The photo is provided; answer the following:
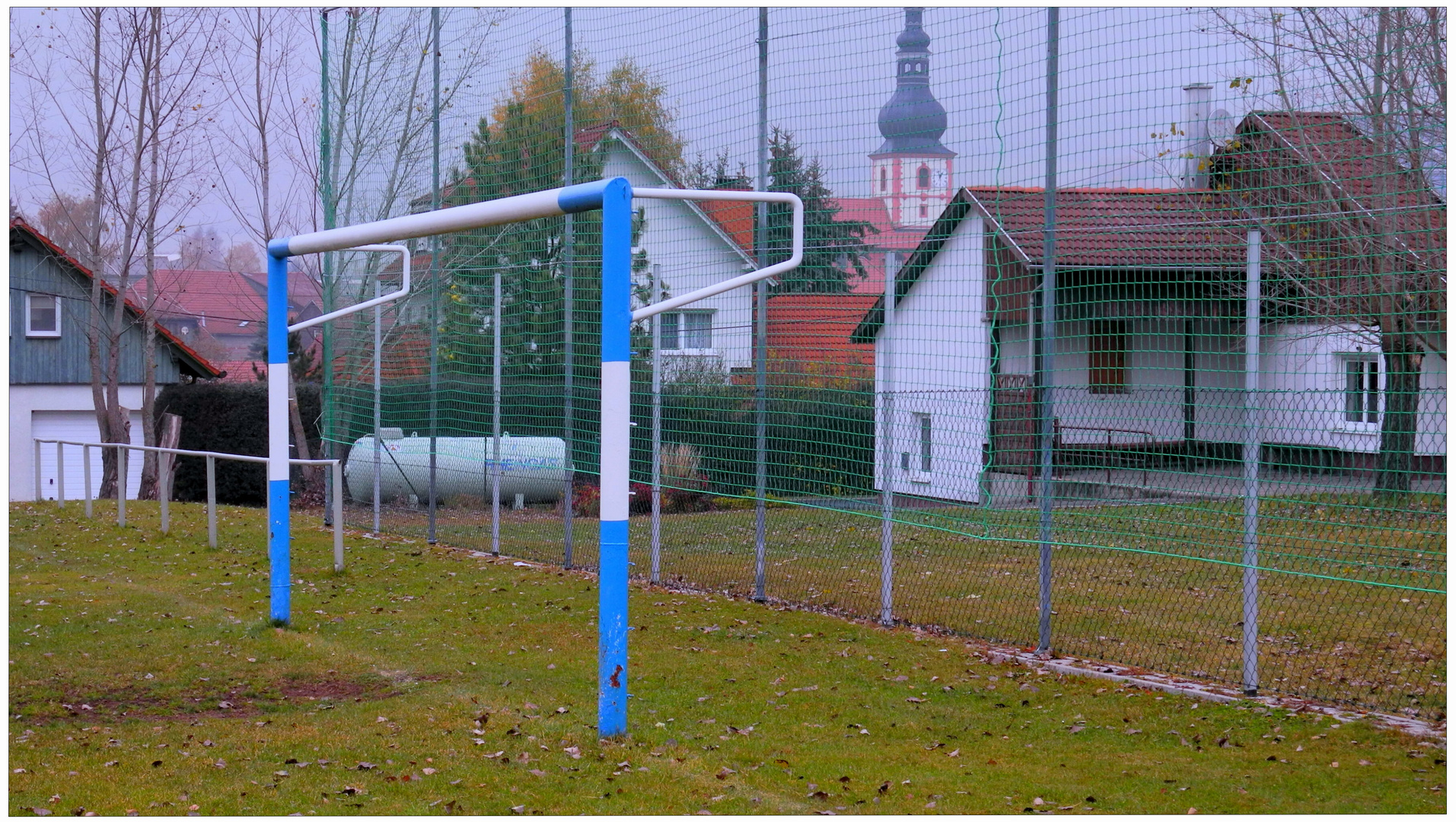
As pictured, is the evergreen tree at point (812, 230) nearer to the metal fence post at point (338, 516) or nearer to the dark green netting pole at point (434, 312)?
the metal fence post at point (338, 516)

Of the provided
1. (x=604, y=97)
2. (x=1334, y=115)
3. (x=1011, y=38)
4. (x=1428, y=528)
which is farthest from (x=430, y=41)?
(x=1428, y=528)

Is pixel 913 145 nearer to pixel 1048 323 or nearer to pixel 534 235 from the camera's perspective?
pixel 1048 323

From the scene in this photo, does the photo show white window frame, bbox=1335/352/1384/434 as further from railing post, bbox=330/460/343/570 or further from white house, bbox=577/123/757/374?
railing post, bbox=330/460/343/570

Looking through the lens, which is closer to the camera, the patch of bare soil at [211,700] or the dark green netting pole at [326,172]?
the patch of bare soil at [211,700]

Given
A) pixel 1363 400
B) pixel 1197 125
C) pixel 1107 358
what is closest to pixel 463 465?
pixel 1107 358

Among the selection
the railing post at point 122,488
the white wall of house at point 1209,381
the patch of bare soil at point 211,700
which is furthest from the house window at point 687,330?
the railing post at point 122,488

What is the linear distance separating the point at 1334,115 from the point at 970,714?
10.2 ft

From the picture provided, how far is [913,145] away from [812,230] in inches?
39.7

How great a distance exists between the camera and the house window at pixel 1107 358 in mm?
7109

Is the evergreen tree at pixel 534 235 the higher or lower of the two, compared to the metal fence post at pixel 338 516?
higher

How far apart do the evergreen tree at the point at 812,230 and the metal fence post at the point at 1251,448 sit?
9.23 feet

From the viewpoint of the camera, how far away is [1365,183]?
6.11 meters

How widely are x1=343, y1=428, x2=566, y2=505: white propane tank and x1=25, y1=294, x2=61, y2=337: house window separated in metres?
18.3

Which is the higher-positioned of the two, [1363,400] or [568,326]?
[568,326]
